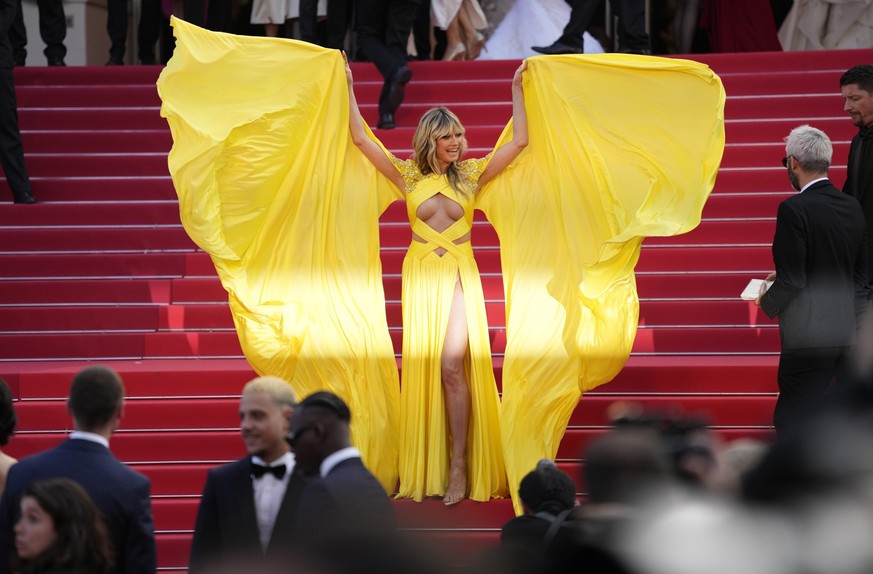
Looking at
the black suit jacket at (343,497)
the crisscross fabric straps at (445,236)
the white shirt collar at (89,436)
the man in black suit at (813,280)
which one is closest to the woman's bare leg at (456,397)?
the crisscross fabric straps at (445,236)

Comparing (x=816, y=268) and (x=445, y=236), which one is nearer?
(x=816, y=268)

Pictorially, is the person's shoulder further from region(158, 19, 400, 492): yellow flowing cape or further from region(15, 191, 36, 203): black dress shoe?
region(15, 191, 36, 203): black dress shoe

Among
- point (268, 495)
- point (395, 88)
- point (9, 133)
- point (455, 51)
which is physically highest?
point (455, 51)

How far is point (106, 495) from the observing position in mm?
4145

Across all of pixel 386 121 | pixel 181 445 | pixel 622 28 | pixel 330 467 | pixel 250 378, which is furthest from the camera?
pixel 622 28

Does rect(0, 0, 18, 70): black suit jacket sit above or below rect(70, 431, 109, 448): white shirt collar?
above

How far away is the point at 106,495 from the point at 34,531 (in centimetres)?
35

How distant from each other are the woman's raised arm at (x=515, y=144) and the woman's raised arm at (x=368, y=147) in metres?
0.48

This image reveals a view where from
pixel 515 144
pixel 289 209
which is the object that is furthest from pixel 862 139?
pixel 289 209

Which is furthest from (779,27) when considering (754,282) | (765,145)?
(754,282)

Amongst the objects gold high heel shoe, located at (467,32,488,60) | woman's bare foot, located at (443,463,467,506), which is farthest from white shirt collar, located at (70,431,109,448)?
gold high heel shoe, located at (467,32,488,60)

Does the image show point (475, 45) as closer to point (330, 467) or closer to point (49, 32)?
point (49, 32)

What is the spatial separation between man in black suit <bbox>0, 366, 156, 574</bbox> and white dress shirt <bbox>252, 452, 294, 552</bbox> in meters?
0.36

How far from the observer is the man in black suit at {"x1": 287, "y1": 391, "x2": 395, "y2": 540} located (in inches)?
145
